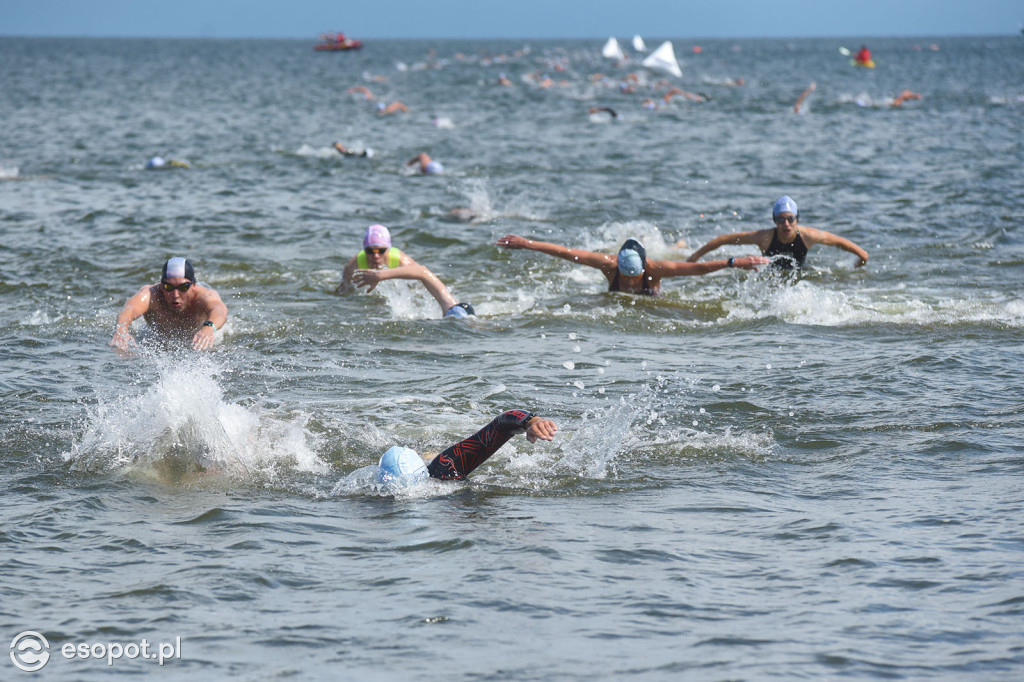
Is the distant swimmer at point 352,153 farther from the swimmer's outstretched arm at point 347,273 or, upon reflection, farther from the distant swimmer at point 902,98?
the distant swimmer at point 902,98

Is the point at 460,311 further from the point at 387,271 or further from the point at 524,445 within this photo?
the point at 524,445

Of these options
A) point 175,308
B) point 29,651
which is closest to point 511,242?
point 175,308

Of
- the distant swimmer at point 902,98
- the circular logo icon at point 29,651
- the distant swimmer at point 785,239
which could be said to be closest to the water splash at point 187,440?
the circular logo icon at point 29,651

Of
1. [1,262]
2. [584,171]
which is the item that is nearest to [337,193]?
[584,171]

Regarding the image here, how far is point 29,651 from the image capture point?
520 centimetres

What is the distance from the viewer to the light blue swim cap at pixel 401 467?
735 centimetres

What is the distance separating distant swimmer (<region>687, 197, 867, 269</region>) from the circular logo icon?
10.3 m

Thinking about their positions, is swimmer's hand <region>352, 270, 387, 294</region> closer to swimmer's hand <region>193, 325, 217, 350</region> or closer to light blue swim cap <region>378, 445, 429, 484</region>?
swimmer's hand <region>193, 325, 217, 350</region>

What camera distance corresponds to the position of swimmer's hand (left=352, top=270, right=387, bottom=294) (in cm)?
1230

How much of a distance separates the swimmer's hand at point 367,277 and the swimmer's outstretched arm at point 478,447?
4.95 m

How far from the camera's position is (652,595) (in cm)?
576

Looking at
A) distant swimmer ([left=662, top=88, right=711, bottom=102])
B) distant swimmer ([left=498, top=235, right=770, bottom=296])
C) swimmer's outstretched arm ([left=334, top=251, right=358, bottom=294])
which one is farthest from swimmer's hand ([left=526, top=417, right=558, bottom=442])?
Answer: distant swimmer ([left=662, top=88, right=711, bottom=102])

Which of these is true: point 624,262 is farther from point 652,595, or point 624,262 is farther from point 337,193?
point 337,193

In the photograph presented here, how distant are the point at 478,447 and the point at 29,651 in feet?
10.1
